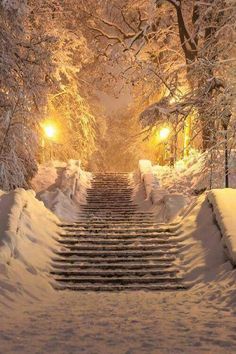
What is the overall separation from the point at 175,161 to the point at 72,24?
9.04 m

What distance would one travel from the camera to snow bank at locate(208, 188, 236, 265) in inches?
408

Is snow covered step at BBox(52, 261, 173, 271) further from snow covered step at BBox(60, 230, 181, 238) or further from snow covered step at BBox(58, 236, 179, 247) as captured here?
snow covered step at BBox(60, 230, 181, 238)

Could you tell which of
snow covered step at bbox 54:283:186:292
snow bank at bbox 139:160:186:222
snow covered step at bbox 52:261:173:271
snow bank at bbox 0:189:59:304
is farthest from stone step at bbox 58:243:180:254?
snow bank at bbox 139:160:186:222

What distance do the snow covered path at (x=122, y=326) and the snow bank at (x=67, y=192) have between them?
22.1 feet

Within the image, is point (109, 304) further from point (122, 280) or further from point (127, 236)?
point (127, 236)

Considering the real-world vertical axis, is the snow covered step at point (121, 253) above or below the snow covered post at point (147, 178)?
below

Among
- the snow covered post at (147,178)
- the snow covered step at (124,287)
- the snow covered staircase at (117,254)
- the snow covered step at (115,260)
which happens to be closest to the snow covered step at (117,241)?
the snow covered staircase at (117,254)

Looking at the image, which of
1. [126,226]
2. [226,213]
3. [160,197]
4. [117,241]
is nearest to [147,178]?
[160,197]

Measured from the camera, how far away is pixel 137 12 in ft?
95.7

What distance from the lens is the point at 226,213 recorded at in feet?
38.8

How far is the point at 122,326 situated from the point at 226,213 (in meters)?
5.01

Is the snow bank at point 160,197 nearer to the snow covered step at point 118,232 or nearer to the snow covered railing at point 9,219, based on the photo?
the snow covered step at point 118,232

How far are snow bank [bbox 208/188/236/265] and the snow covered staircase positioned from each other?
1.09 metres

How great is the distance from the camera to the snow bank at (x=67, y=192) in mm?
16453
